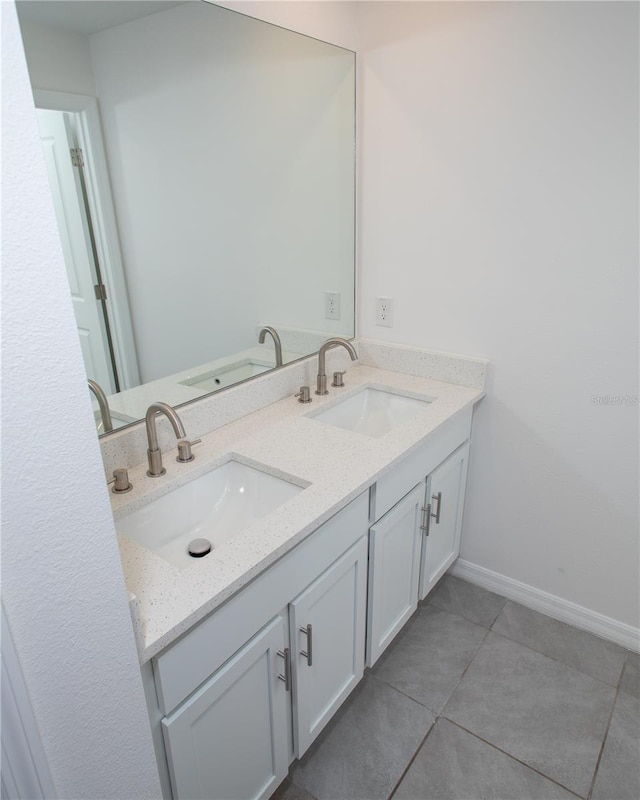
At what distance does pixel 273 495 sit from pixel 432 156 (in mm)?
1287

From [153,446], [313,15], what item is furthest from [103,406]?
[313,15]

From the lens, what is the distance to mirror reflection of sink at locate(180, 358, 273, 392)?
1634mm

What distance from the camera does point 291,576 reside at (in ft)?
3.92

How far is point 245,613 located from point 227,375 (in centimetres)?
84

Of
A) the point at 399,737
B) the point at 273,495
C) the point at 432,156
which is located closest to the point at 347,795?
the point at 399,737

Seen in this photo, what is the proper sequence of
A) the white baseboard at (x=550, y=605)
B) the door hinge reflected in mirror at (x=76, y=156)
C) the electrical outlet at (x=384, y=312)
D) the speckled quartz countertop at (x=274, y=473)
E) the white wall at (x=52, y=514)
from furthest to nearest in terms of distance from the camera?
the electrical outlet at (x=384, y=312), the white baseboard at (x=550, y=605), the door hinge reflected in mirror at (x=76, y=156), the speckled quartz countertop at (x=274, y=473), the white wall at (x=52, y=514)

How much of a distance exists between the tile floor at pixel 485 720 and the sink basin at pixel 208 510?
0.77 metres

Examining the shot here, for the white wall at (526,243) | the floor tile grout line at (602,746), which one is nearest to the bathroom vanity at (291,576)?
the white wall at (526,243)

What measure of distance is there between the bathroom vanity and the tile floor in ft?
0.57

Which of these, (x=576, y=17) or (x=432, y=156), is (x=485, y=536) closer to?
(x=432, y=156)

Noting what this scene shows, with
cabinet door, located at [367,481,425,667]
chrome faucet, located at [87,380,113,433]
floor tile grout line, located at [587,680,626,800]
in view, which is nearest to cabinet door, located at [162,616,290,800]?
cabinet door, located at [367,481,425,667]

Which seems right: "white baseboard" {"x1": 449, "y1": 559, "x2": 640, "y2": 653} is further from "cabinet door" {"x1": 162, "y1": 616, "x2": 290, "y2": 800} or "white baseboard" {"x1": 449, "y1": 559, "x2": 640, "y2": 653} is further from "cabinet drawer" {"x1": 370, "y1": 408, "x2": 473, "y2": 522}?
"cabinet door" {"x1": 162, "y1": 616, "x2": 290, "y2": 800}

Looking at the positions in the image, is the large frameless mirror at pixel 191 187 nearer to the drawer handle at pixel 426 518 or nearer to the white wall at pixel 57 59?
the white wall at pixel 57 59

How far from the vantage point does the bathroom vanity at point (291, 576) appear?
1.00m
